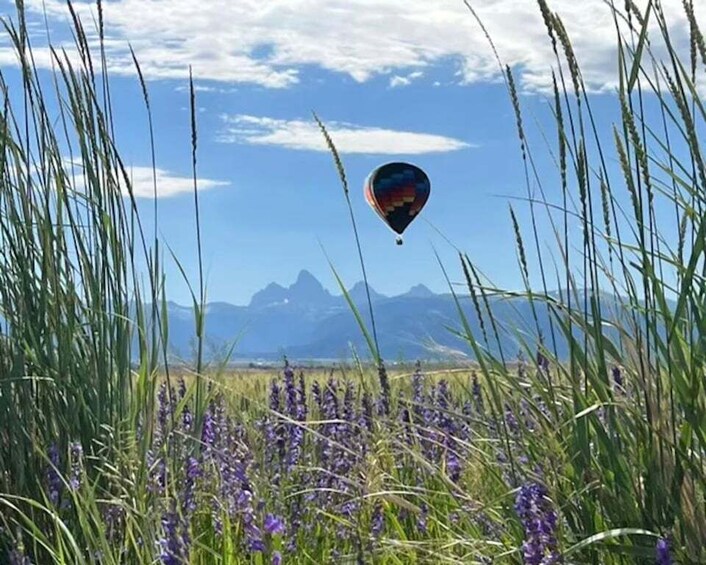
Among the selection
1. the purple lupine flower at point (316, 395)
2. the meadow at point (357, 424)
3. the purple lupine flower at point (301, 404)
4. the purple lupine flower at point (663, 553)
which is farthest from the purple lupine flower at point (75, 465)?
the purple lupine flower at point (316, 395)

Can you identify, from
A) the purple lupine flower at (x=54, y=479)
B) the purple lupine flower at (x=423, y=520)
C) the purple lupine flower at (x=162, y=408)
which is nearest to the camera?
the purple lupine flower at (x=54, y=479)

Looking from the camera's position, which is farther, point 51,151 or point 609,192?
point 51,151

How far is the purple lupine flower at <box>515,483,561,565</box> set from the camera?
1.99m

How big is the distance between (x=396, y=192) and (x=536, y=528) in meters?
12.2

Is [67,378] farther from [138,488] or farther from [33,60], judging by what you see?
[33,60]

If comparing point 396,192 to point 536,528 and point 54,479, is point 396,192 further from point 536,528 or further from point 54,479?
point 536,528

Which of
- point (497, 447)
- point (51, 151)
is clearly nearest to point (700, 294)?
point (497, 447)

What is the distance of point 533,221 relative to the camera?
245 centimetres

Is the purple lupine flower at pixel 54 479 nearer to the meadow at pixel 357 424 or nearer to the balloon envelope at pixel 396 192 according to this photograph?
the meadow at pixel 357 424

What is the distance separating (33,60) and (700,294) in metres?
2.06

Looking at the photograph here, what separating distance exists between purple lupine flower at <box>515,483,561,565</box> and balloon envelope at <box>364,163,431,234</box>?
38.3 feet

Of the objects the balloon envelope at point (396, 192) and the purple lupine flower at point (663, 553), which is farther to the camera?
the balloon envelope at point (396, 192)

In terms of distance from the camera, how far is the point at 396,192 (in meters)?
14.1

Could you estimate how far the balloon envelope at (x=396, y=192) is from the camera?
13828mm
